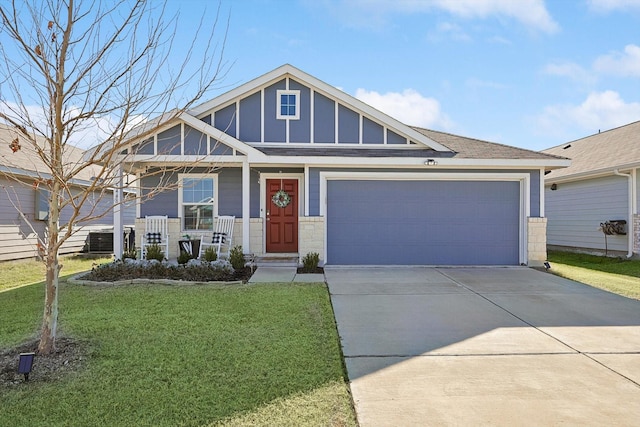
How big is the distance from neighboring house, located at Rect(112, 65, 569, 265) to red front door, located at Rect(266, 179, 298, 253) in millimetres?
28

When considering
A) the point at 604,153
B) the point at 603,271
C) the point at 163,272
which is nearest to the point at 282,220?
the point at 163,272

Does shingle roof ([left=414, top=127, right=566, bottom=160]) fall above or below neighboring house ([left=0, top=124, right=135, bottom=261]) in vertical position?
above

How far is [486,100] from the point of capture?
14719 mm

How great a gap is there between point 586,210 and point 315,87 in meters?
9.89

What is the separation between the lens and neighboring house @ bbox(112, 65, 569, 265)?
9398 mm

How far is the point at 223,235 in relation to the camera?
10.3 m

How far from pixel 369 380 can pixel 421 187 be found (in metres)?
7.01

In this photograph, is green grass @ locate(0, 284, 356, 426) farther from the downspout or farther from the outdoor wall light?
the downspout

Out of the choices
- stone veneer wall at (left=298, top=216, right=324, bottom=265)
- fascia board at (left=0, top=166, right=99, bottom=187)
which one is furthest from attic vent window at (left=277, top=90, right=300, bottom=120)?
fascia board at (left=0, top=166, right=99, bottom=187)

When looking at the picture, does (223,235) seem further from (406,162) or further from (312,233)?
(406,162)

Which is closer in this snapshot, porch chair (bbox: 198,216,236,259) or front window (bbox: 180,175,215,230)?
porch chair (bbox: 198,216,236,259)

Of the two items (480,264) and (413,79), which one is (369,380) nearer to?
(480,264)

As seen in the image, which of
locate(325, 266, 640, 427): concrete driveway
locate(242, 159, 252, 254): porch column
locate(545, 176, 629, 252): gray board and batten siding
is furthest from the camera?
locate(545, 176, 629, 252): gray board and batten siding

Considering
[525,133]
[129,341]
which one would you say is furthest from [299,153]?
[525,133]
